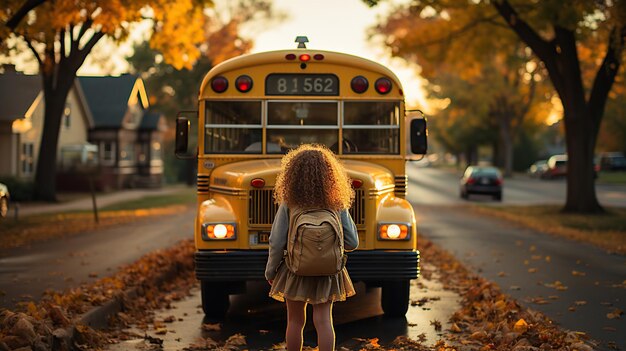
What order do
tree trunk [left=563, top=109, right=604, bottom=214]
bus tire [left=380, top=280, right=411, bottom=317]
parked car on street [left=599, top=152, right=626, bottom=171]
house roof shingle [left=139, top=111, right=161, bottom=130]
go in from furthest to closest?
parked car on street [left=599, top=152, right=626, bottom=171] → house roof shingle [left=139, top=111, right=161, bottom=130] → tree trunk [left=563, top=109, right=604, bottom=214] → bus tire [left=380, top=280, right=411, bottom=317]

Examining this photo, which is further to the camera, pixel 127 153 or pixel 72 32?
pixel 127 153

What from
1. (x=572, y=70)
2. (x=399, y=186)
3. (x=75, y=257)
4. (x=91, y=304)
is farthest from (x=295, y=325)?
(x=572, y=70)

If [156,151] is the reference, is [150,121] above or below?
above

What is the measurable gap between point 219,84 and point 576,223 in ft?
48.0

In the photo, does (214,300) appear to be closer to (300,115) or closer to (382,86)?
(300,115)

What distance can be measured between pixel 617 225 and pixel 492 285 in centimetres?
1215

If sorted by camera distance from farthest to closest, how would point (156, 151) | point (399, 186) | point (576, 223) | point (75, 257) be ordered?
point (156, 151)
point (576, 223)
point (75, 257)
point (399, 186)

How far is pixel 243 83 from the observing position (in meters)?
9.88

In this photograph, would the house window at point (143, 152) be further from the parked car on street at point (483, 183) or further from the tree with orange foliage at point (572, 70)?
the tree with orange foliage at point (572, 70)

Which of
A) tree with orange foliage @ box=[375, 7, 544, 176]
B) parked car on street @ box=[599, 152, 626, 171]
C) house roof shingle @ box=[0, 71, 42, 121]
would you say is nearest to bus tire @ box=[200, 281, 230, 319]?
tree with orange foliage @ box=[375, 7, 544, 176]

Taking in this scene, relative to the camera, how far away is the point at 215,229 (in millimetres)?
8789

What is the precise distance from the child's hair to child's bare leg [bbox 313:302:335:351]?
69cm

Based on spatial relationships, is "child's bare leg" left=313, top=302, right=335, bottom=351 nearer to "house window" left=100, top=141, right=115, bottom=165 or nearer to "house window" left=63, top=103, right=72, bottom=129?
"house window" left=63, top=103, right=72, bottom=129

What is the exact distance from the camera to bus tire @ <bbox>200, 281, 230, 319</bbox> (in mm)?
9359
